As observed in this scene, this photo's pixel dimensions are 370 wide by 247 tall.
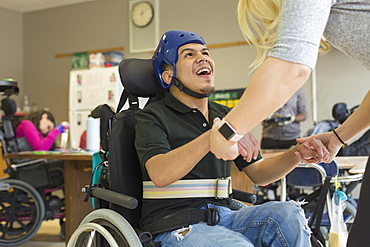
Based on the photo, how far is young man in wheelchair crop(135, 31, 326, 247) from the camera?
4.67 ft

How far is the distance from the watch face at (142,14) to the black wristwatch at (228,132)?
6724mm

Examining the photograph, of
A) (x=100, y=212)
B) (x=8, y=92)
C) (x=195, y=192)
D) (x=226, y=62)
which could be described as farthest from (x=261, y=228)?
(x=226, y=62)

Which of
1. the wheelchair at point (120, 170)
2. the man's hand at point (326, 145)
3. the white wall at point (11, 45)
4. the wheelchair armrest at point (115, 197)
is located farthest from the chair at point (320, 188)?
the white wall at point (11, 45)

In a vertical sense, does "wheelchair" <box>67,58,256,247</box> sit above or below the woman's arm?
below

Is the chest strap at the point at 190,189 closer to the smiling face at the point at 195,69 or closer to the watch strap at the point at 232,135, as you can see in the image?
the smiling face at the point at 195,69

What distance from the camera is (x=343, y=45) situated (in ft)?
3.45

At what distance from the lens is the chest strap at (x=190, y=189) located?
157 centimetres

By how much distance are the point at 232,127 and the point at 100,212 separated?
660 millimetres

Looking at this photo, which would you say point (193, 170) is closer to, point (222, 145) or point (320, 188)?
point (222, 145)

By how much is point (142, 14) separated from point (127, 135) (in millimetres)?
6185

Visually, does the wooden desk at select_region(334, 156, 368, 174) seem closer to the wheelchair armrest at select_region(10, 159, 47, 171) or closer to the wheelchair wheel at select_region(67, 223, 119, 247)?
the wheelchair wheel at select_region(67, 223, 119, 247)

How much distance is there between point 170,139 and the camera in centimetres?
164

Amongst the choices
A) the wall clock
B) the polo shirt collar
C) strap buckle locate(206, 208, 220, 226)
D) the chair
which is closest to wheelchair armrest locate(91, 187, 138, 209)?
strap buckle locate(206, 208, 220, 226)

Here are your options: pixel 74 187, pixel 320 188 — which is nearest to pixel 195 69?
pixel 320 188
